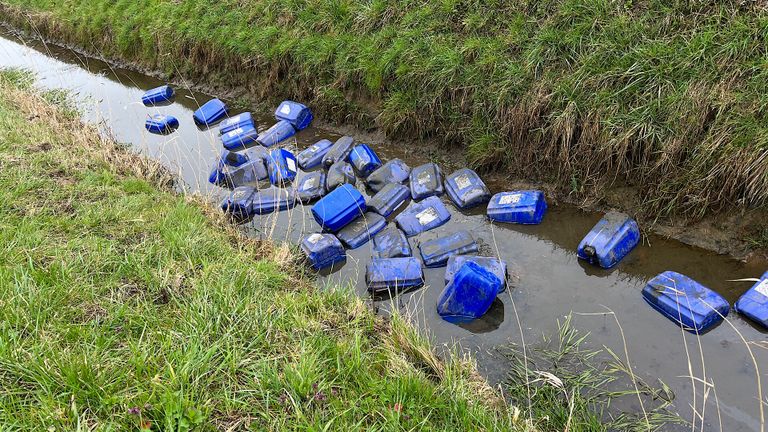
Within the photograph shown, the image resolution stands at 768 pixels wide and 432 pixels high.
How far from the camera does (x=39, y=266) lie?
3.24m

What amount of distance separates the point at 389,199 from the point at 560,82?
1.96 metres

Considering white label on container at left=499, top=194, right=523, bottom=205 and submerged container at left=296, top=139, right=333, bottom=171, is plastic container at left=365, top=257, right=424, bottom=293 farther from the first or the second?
submerged container at left=296, top=139, right=333, bottom=171

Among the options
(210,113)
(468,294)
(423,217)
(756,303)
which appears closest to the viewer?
(756,303)

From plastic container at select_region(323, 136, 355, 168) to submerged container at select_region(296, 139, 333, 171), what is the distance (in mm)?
150

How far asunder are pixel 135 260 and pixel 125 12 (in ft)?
28.6

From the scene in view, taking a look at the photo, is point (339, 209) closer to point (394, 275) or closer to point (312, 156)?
point (394, 275)

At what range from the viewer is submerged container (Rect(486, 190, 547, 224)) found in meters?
4.65

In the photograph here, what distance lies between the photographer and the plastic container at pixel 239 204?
5168 millimetres

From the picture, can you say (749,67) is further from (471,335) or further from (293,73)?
(293,73)

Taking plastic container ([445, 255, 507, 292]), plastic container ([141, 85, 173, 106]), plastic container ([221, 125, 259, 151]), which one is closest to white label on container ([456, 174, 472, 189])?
plastic container ([445, 255, 507, 292])

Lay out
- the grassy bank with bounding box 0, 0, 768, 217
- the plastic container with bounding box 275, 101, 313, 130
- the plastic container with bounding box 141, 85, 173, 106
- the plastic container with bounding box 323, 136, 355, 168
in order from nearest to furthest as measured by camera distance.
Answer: the grassy bank with bounding box 0, 0, 768, 217
the plastic container with bounding box 323, 136, 355, 168
the plastic container with bounding box 275, 101, 313, 130
the plastic container with bounding box 141, 85, 173, 106

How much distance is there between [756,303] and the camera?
3.46m

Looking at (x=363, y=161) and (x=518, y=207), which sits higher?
(x=518, y=207)

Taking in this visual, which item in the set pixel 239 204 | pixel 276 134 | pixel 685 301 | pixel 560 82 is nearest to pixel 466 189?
pixel 560 82
